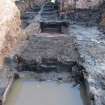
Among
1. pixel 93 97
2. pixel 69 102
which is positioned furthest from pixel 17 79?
pixel 93 97

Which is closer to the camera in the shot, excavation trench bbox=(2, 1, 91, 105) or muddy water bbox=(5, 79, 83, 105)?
muddy water bbox=(5, 79, 83, 105)

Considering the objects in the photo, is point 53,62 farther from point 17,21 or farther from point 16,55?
point 17,21

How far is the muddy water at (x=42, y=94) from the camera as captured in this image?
21.0 feet

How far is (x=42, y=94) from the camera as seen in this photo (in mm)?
6762

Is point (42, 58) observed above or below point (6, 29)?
below

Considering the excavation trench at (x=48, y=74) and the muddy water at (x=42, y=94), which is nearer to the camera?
the muddy water at (x=42, y=94)

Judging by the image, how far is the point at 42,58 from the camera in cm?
834

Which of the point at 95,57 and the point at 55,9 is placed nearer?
the point at 95,57

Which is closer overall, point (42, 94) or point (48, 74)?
point (42, 94)

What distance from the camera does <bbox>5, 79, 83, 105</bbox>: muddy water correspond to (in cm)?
640

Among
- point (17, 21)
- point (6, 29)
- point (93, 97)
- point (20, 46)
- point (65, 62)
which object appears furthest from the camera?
point (17, 21)

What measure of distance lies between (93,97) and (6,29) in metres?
4.20

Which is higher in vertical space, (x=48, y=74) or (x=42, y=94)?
(x=48, y=74)

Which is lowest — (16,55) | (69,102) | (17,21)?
(69,102)
